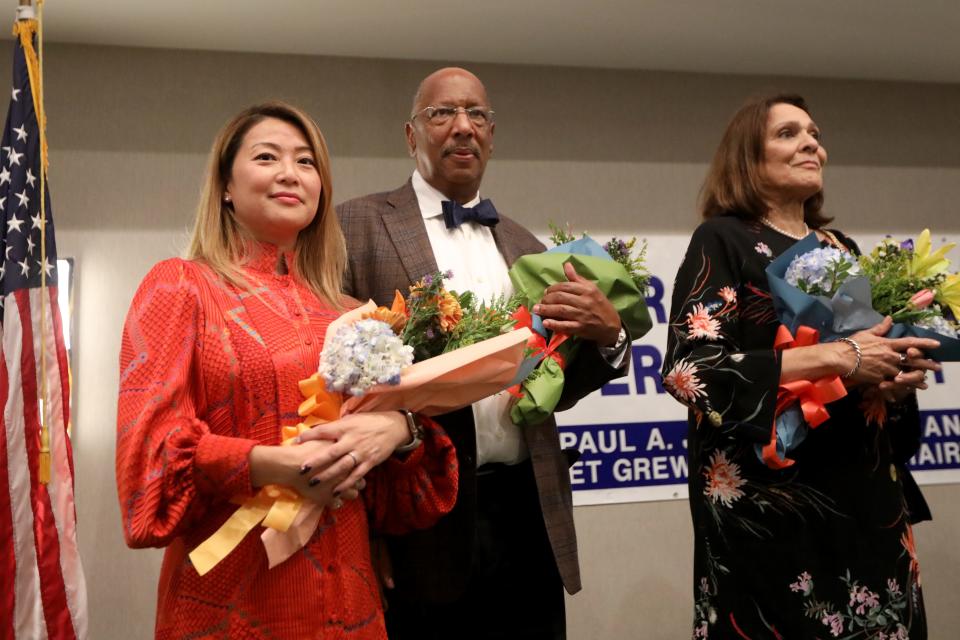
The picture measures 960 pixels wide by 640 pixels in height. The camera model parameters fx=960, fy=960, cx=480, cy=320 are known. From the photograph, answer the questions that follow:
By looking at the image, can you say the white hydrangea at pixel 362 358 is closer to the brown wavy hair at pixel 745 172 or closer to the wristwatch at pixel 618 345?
the wristwatch at pixel 618 345

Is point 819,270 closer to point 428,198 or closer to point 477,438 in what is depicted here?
point 477,438

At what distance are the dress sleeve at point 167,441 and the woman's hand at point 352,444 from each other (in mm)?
114

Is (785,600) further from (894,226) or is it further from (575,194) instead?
(894,226)

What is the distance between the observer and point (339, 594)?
1.61 metres

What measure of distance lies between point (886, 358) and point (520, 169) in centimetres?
268

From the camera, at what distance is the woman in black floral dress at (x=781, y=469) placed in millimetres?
2104

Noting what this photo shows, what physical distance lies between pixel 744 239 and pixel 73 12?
2954 millimetres

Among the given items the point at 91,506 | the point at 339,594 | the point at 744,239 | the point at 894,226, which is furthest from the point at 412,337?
the point at 894,226

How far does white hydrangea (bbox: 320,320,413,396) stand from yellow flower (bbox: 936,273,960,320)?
141 cm

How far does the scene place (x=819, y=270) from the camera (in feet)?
7.04

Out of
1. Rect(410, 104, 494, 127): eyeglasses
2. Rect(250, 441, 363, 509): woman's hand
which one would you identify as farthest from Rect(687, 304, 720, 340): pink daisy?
Rect(250, 441, 363, 509): woman's hand

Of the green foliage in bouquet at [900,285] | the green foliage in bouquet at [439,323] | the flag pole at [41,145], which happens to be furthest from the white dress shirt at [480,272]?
the flag pole at [41,145]

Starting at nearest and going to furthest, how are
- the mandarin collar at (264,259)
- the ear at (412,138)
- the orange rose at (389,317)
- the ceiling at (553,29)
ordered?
the orange rose at (389,317) < the mandarin collar at (264,259) < the ear at (412,138) < the ceiling at (553,29)

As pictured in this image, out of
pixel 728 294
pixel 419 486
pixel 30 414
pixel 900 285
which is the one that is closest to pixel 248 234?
pixel 419 486
